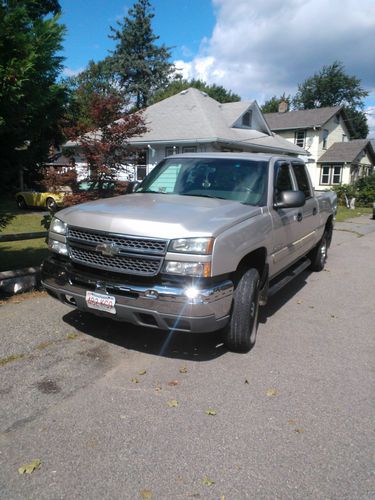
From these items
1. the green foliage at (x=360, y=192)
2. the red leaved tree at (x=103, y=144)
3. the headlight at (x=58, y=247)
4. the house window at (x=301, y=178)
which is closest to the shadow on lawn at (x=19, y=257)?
the red leaved tree at (x=103, y=144)

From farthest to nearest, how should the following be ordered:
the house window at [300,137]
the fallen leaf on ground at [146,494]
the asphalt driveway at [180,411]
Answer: the house window at [300,137] < the asphalt driveway at [180,411] < the fallen leaf on ground at [146,494]

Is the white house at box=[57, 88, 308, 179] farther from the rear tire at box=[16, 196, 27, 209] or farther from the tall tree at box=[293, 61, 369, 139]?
the tall tree at box=[293, 61, 369, 139]

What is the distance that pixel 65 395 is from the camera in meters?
3.33

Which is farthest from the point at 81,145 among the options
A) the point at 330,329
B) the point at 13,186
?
the point at 330,329

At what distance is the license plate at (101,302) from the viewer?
3666mm

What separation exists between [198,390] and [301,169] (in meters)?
4.16

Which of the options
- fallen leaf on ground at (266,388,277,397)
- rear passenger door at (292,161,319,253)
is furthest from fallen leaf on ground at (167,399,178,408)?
rear passenger door at (292,161,319,253)

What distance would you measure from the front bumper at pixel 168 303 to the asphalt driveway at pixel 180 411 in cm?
53

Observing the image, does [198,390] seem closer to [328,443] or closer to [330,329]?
[328,443]

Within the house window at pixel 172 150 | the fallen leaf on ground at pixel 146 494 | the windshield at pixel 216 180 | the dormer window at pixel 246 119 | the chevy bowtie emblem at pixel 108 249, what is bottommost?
the fallen leaf on ground at pixel 146 494

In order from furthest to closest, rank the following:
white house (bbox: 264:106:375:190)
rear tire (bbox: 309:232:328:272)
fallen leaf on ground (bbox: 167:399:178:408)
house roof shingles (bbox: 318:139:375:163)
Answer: white house (bbox: 264:106:375:190) → house roof shingles (bbox: 318:139:375:163) → rear tire (bbox: 309:232:328:272) → fallen leaf on ground (bbox: 167:399:178:408)

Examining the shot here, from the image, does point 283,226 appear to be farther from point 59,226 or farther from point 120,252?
point 59,226

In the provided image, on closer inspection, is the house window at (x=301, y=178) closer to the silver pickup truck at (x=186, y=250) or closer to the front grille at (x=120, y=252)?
the silver pickup truck at (x=186, y=250)

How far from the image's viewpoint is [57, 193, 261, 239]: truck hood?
11.5 ft
